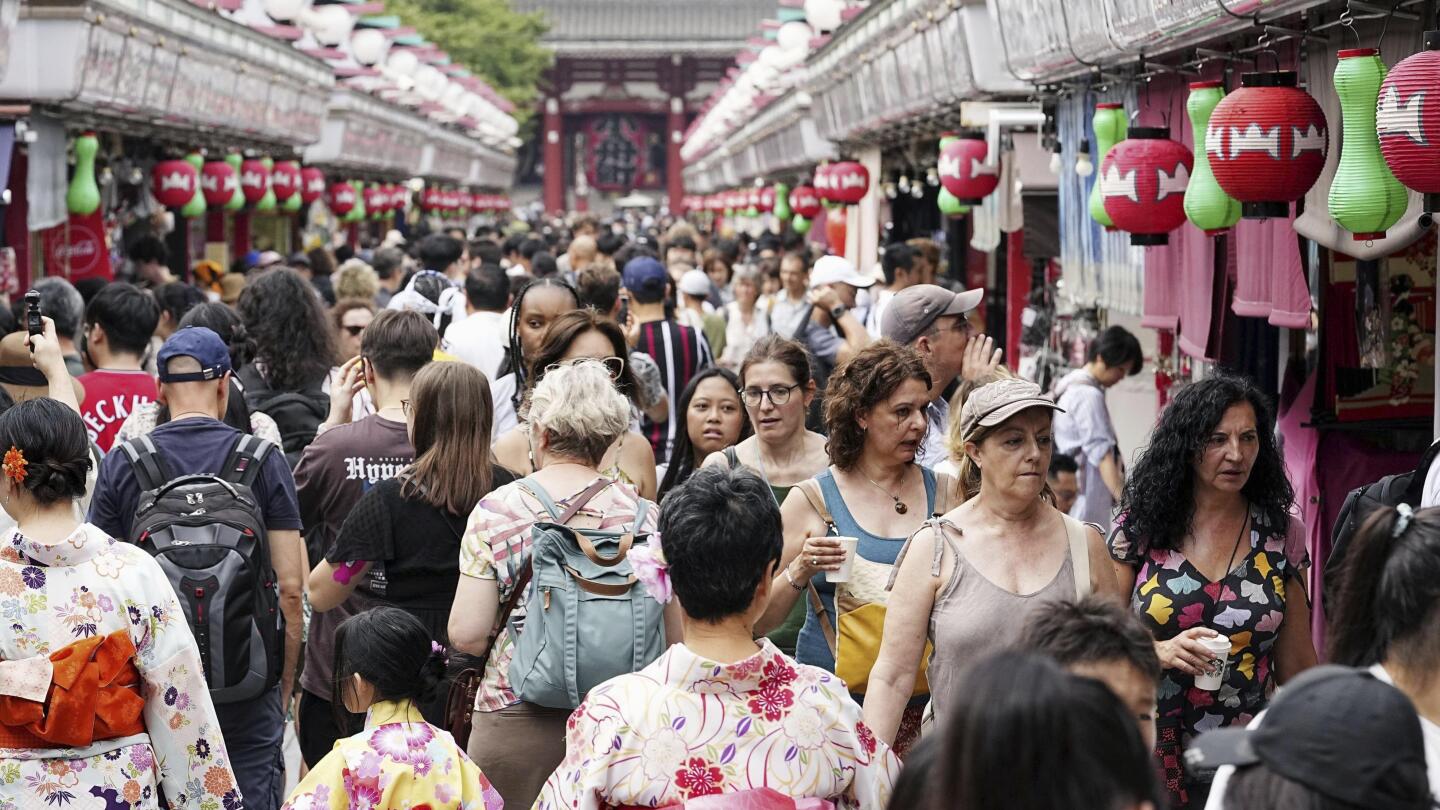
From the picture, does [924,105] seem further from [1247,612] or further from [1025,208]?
[1247,612]

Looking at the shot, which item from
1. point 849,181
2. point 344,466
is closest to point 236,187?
point 849,181

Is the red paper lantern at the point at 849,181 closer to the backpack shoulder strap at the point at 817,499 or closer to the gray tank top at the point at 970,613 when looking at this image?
the backpack shoulder strap at the point at 817,499

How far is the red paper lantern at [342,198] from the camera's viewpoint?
26.3 m

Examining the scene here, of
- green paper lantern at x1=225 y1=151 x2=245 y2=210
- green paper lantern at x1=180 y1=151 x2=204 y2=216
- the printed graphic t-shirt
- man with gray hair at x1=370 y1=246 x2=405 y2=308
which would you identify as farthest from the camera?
green paper lantern at x1=225 y1=151 x2=245 y2=210

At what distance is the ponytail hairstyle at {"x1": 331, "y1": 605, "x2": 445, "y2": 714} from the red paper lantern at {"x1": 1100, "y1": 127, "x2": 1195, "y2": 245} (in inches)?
156

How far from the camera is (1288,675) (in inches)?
177

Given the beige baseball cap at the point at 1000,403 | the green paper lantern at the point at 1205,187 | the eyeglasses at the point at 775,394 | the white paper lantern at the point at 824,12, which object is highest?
the white paper lantern at the point at 824,12

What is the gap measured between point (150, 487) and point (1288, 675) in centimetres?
313

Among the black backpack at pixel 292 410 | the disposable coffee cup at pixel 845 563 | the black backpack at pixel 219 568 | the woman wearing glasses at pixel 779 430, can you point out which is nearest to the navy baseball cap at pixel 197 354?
the black backpack at pixel 219 568

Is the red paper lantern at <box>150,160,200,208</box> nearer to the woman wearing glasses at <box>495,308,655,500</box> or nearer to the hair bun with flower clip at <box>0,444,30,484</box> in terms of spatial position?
the woman wearing glasses at <box>495,308,655,500</box>

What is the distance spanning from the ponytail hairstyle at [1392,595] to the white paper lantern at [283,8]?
17064mm

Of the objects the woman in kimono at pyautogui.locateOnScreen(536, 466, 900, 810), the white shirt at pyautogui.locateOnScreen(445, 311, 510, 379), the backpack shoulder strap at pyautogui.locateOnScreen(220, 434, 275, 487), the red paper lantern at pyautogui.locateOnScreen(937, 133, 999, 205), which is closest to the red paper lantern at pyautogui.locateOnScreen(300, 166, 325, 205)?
the red paper lantern at pyautogui.locateOnScreen(937, 133, 999, 205)

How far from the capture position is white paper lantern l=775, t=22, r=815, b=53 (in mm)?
22609

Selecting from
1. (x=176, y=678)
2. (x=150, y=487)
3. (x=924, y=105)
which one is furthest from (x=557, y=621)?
(x=924, y=105)
